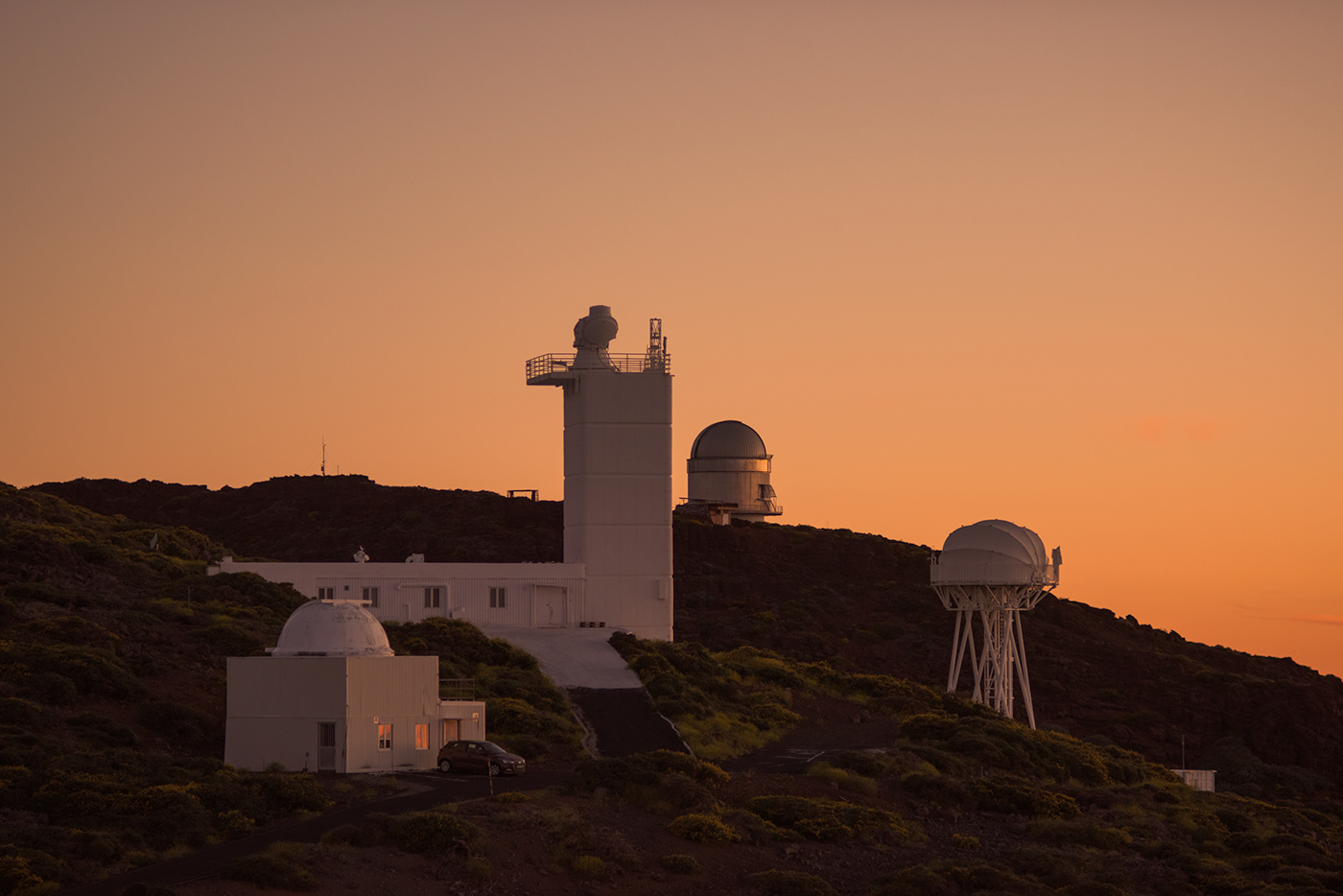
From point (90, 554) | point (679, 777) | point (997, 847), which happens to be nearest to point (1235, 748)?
point (997, 847)

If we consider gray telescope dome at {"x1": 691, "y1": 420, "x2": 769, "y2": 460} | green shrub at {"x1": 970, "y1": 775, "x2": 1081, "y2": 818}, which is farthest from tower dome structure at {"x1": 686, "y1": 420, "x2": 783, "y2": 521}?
green shrub at {"x1": 970, "y1": 775, "x2": 1081, "y2": 818}

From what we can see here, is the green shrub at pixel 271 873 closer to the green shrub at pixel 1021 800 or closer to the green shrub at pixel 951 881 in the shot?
the green shrub at pixel 951 881

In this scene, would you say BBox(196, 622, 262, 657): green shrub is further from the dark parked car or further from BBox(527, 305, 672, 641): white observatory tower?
BBox(527, 305, 672, 641): white observatory tower

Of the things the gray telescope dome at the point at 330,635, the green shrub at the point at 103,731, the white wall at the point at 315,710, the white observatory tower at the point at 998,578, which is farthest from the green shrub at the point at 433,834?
the white observatory tower at the point at 998,578

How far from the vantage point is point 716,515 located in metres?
95.1

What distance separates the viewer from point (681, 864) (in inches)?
1113

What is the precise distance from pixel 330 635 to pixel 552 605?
2050 cm

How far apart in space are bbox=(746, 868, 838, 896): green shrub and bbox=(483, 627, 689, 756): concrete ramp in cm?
1108

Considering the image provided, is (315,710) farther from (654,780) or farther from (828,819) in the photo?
(828,819)

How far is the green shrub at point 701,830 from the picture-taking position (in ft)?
98.4

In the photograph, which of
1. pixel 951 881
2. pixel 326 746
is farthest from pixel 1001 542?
pixel 326 746

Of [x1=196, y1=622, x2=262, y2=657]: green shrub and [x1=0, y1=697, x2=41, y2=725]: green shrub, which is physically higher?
[x1=196, y1=622, x2=262, y2=657]: green shrub

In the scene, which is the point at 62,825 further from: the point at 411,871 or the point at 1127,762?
the point at 1127,762

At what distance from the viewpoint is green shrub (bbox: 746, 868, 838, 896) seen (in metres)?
27.8
